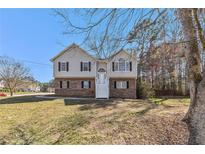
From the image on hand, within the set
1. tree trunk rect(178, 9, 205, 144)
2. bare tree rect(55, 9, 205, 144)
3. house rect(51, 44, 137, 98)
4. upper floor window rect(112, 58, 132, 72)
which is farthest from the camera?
upper floor window rect(112, 58, 132, 72)

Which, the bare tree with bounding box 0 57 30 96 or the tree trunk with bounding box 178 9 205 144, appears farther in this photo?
the bare tree with bounding box 0 57 30 96

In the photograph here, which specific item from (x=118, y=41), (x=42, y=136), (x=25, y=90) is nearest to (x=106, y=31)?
(x=118, y=41)

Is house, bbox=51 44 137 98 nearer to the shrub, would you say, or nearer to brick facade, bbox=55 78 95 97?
brick facade, bbox=55 78 95 97

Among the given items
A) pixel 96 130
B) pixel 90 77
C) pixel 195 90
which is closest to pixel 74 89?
pixel 90 77

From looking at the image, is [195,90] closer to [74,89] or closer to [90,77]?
[90,77]

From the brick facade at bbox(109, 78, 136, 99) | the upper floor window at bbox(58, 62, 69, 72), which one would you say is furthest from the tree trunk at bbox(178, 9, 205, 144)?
the upper floor window at bbox(58, 62, 69, 72)

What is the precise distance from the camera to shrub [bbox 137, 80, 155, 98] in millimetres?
15594

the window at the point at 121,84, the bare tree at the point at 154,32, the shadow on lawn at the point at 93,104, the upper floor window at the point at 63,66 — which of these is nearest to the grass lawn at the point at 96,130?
the bare tree at the point at 154,32

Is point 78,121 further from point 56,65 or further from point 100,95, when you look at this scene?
point 56,65

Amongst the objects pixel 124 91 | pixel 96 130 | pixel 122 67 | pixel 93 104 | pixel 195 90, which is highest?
pixel 122 67

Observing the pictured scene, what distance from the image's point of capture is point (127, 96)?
51.0ft

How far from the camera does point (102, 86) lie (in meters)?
15.0

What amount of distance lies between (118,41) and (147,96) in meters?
11.1

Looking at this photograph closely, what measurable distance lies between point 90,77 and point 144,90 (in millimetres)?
3869
